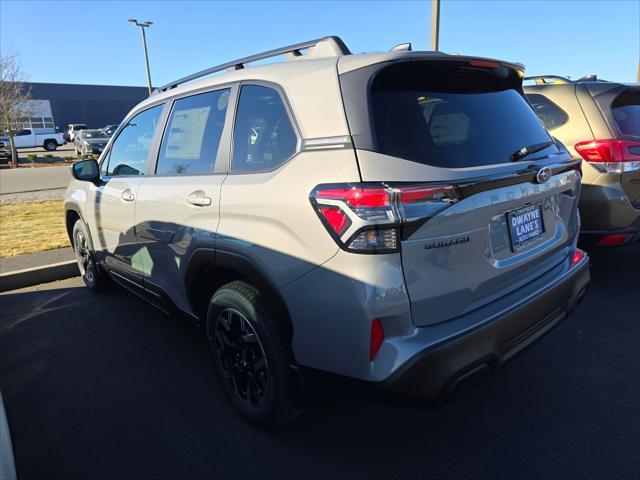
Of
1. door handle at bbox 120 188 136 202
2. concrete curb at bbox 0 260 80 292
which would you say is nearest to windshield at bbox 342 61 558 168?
door handle at bbox 120 188 136 202

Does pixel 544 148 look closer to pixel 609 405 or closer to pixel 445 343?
pixel 445 343

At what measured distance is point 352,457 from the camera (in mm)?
2279

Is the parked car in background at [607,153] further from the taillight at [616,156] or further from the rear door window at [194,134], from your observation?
the rear door window at [194,134]

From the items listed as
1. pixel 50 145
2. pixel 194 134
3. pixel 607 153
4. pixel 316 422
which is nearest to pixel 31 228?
pixel 194 134

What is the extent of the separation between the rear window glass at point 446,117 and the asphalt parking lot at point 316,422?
1.16 metres

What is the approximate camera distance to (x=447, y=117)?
2104mm

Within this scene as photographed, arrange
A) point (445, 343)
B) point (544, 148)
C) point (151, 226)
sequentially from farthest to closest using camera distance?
point (151, 226), point (544, 148), point (445, 343)

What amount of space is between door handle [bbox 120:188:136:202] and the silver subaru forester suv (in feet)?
1.91

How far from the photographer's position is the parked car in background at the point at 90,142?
88.3 feet

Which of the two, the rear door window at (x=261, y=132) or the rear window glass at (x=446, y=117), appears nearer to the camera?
the rear window glass at (x=446, y=117)

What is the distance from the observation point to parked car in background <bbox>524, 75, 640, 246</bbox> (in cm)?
386

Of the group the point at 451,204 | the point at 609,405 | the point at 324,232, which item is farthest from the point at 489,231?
the point at 609,405

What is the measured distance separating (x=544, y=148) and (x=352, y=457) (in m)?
1.95

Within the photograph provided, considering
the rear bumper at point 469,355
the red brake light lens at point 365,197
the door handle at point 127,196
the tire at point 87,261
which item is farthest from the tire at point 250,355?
the tire at point 87,261
